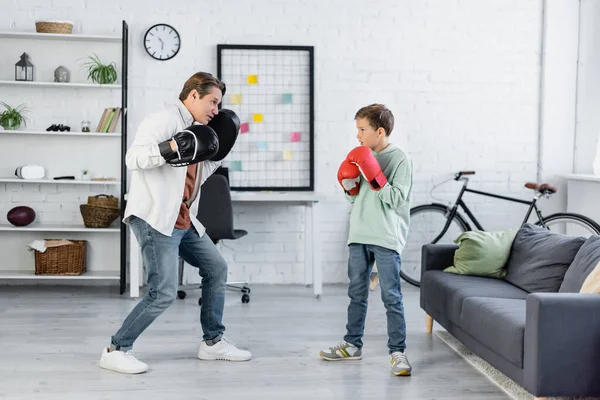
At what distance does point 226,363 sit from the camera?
3.96 meters

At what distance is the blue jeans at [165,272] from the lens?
3.65 m

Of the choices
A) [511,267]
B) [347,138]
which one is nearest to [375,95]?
[347,138]

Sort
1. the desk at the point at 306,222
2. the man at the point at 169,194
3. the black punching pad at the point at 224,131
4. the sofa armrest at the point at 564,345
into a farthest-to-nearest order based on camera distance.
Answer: the desk at the point at 306,222
the black punching pad at the point at 224,131
the man at the point at 169,194
the sofa armrest at the point at 564,345

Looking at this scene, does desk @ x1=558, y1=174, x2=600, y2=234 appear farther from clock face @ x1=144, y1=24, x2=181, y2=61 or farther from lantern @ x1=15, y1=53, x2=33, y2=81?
lantern @ x1=15, y1=53, x2=33, y2=81

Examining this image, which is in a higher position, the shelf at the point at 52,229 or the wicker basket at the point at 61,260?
the shelf at the point at 52,229

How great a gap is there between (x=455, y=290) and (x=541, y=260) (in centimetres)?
48

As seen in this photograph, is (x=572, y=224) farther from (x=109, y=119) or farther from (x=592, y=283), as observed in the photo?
(x=109, y=119)

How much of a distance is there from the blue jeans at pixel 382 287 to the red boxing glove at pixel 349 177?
0.26 meters

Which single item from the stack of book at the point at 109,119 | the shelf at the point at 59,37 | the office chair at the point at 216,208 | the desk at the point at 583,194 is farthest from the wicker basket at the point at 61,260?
the desk at the point at 583,194

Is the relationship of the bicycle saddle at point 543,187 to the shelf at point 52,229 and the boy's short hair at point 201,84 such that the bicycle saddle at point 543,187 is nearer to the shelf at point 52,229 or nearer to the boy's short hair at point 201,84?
the shelf at point 52,229

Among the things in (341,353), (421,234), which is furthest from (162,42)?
(341,353)

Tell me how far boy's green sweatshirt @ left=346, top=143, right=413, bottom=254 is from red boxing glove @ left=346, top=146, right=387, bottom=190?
0.04 metres

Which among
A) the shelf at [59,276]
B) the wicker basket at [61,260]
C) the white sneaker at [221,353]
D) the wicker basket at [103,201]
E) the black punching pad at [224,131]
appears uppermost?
the black punching pad at [224,131]

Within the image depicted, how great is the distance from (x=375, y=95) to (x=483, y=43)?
0.95 meters
